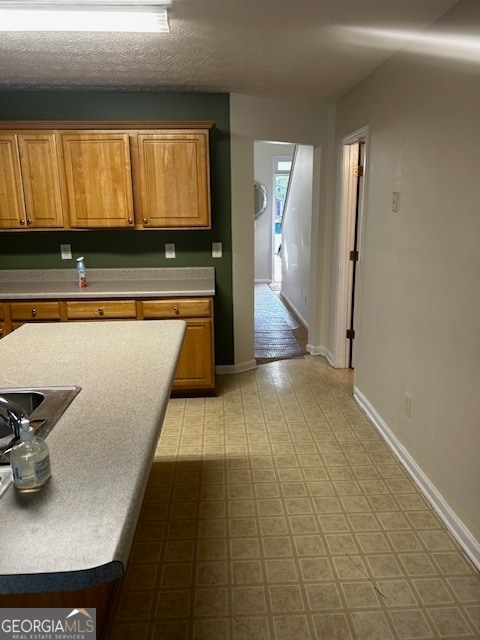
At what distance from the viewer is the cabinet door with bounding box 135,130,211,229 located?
11.3 feet

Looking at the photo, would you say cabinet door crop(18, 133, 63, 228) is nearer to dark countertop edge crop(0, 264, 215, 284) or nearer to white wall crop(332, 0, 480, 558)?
dark countertop edge crop(0, 264, 215, 284)

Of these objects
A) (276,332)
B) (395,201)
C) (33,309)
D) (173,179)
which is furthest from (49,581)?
(276,332)

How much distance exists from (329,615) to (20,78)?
147 inches

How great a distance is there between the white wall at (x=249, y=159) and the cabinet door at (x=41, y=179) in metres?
1.42

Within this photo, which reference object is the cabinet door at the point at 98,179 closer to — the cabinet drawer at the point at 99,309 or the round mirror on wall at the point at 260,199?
the cabinet drawer at the point at 99,309

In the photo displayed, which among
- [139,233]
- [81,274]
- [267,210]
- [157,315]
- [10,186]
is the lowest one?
[157,315]

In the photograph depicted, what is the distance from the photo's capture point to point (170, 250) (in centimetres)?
390

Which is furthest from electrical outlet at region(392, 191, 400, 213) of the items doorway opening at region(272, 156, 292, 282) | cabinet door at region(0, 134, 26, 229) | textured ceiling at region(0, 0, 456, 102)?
doorway opening at region(272, 156, 292, 282)

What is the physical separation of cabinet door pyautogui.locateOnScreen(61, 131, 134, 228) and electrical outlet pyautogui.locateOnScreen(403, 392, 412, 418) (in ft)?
7.83

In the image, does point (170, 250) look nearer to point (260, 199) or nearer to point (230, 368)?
point (230, 368)

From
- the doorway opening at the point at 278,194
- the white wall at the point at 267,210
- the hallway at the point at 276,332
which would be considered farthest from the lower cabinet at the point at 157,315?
the white wall at the point at 267,210

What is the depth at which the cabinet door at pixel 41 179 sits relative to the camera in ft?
11.0

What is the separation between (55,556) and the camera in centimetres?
78

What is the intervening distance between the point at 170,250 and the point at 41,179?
1131mm
